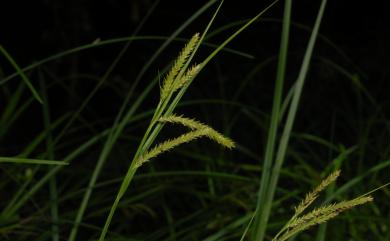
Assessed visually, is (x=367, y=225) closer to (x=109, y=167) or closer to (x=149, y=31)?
(x=109, y=167)

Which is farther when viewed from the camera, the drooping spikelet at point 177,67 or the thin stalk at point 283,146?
the thin stalk at point 283,146

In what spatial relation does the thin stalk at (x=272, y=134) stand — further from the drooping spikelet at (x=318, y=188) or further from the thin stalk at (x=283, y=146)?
the drooping spikelet at (x=318, y=188)

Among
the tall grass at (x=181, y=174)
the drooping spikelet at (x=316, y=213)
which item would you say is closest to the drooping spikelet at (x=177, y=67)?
the tall grass at (x=181, y=174)

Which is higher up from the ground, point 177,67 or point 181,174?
point 177,67

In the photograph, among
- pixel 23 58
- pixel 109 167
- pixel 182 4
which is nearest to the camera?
pixel 109 167

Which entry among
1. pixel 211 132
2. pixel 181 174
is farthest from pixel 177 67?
pixel 181 174

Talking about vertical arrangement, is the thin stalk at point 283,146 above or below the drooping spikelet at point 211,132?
below

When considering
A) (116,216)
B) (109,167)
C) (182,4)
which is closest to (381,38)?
(182,4)

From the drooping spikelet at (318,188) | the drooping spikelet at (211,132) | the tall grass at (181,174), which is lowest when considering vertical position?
the tall grass at (181,174)

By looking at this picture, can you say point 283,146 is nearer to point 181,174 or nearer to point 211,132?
point 211,132

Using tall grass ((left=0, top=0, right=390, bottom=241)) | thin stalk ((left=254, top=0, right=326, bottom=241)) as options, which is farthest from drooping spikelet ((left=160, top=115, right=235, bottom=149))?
thin stalk ((left=254, top=0, right=326, bottom=241))

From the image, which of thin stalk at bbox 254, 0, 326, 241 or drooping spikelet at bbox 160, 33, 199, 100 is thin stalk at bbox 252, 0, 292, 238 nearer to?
thin stalk at bbox 254, 0, 326, 241
